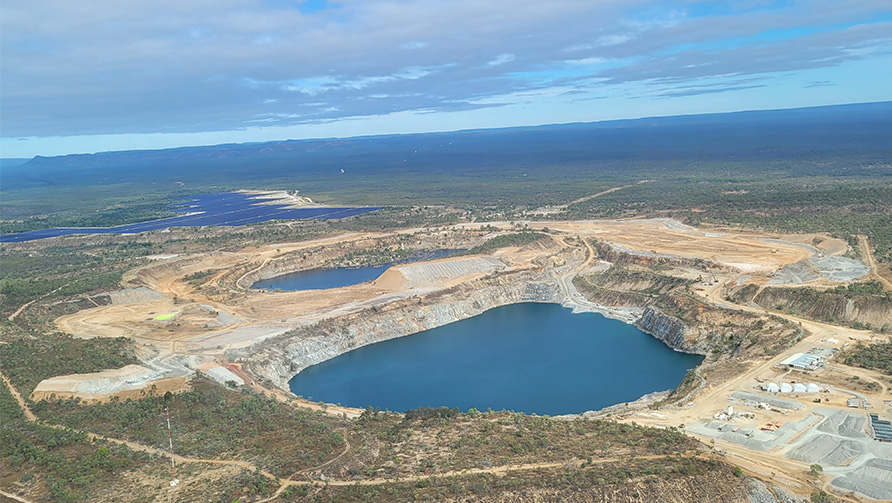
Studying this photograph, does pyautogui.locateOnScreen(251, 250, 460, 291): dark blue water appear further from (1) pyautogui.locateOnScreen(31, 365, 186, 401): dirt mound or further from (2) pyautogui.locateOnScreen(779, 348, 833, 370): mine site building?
(2) pyautogui.locateOnScreen(779, 348, 833, 370): mine site building

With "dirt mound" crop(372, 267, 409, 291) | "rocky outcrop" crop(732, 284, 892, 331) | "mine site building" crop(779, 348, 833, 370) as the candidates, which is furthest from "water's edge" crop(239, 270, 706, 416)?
"mine site building" crop(779, 348, 833, 370)

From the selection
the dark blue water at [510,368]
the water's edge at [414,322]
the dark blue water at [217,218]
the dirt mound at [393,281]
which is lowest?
the dark blue water at [510,368]

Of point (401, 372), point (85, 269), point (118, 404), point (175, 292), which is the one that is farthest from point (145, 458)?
point (85, 269)

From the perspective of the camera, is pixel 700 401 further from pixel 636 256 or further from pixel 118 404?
pixel 636 256

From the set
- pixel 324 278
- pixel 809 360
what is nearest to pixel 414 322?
pixel 324 278

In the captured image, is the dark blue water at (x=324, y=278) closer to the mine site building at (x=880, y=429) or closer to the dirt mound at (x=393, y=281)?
the dirt mound at (x=393, y=281)

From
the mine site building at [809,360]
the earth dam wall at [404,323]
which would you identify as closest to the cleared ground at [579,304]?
the mine site building at [809,360]
